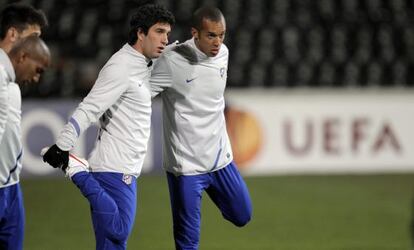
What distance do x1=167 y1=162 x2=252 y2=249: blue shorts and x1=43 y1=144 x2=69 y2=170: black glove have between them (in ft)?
3.87

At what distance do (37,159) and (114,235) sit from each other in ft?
21.6

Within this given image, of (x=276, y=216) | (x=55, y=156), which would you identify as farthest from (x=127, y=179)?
(x=276, y=216)

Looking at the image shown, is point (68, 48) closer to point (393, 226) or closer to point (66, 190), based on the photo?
point (66, 190)

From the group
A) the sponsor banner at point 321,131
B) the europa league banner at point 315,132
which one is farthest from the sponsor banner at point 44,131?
the sponsor banner at point 321,131

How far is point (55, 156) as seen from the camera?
4785mm

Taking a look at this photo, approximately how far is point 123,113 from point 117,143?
0.20 m

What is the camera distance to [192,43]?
5.71 m

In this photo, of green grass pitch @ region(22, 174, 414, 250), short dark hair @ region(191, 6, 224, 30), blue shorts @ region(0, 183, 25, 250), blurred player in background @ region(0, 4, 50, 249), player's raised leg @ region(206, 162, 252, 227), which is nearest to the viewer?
blurred player in background @ region(0, 4, 50, 249)

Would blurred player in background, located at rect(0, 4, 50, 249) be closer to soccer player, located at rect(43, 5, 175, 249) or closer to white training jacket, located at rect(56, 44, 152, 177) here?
soccer player, located at rect(43, 5, 175, 249)

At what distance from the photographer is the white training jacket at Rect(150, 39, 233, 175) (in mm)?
5656

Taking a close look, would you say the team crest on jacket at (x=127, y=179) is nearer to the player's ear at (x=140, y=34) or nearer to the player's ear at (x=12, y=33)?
the player's ear at (x=140, y=34)

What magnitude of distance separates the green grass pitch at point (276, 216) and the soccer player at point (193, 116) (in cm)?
181

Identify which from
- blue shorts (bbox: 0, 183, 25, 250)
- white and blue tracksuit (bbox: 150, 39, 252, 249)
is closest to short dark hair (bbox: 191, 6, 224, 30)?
white and blue tracksuit (bbox: 150, 39, 252, 249)

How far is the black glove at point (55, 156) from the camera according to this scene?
4785 mm
